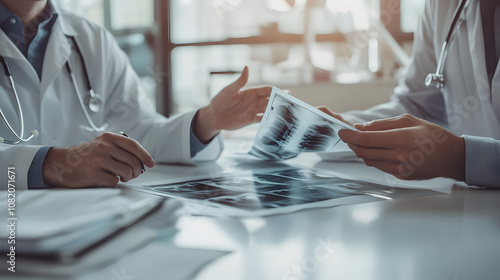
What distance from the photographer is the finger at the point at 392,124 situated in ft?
2.12

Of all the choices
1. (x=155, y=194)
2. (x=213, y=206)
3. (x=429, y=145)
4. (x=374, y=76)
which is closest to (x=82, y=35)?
(x=155, y=194)

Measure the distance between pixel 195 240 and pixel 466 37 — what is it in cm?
81

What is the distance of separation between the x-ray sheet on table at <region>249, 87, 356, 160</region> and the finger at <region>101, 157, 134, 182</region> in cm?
23

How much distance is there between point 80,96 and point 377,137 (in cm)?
70

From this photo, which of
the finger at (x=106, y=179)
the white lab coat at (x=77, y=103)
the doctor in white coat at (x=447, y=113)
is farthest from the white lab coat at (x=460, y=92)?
the finger at (x=106, y=179)

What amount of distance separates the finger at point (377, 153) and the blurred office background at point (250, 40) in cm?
143

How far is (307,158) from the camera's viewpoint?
995mm

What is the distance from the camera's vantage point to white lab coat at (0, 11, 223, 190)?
900 mm

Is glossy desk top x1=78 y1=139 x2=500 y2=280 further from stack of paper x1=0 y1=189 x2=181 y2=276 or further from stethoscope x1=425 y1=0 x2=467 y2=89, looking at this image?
stethoscope x1=425 y1=0 x2=467 y2=89

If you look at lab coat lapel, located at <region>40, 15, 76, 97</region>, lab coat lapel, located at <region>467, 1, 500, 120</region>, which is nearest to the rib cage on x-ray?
lab coat lapel, located at <region>467, 1, 500, 120</region>

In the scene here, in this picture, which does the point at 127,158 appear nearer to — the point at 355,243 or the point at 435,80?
the point at 355,243

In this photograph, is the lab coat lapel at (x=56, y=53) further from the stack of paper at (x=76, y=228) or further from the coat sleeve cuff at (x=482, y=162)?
the coat sleeve cuff at (x=482, y=162)

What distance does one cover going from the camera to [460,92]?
95cm

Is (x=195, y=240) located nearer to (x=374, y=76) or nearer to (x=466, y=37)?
(x=466, y=37)
